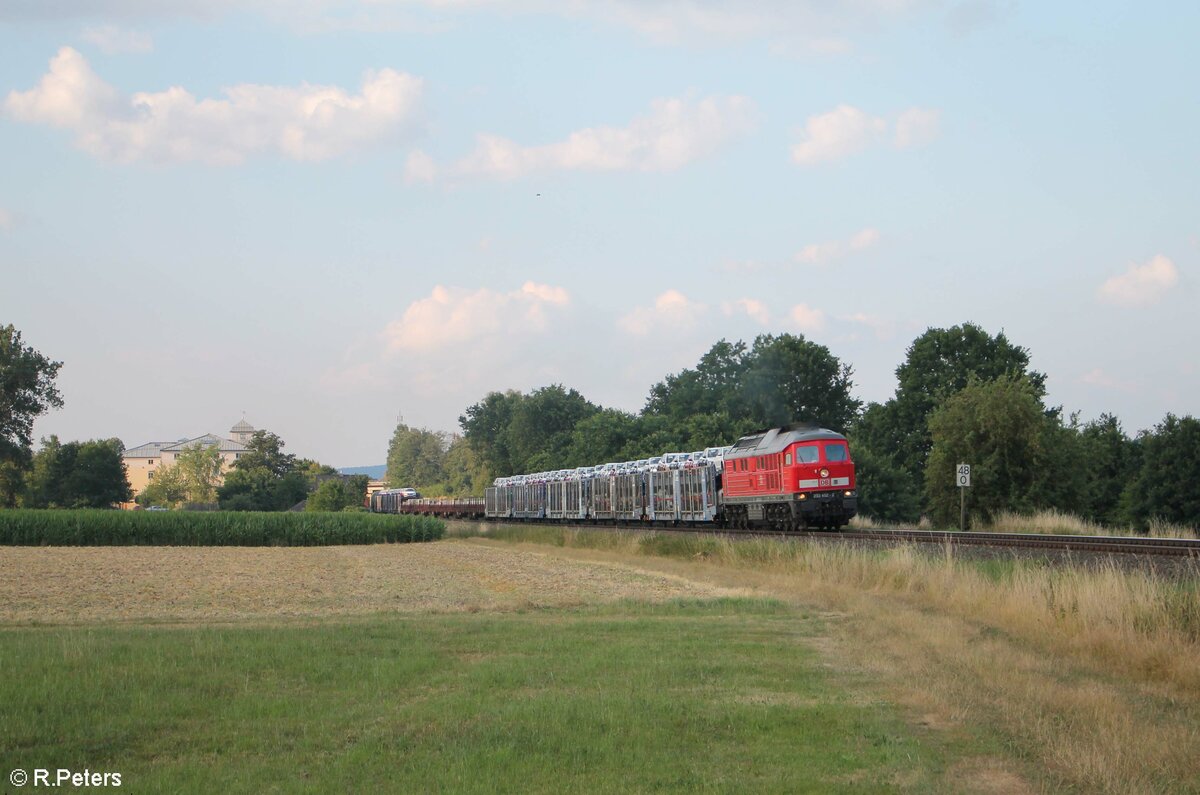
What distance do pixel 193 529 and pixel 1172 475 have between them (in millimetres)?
58694

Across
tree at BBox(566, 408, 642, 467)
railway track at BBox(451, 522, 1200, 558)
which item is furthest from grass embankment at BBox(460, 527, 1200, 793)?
tree at BBox(566, 408, 642, 467)

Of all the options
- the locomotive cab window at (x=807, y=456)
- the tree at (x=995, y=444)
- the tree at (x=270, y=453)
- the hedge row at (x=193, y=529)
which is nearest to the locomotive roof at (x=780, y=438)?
the locomotive cab window at (x=807, y=456)

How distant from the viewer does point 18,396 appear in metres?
107

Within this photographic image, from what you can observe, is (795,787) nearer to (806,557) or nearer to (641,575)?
(806,557)

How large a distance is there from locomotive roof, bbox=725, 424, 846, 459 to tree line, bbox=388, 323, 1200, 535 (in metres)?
14.3

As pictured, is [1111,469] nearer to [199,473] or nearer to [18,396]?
[18,396]

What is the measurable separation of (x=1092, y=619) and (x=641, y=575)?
53.9ft

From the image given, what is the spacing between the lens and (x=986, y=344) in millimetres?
82750

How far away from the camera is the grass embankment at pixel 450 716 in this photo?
9016 mm

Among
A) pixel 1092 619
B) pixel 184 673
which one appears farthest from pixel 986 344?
pixel 184 673

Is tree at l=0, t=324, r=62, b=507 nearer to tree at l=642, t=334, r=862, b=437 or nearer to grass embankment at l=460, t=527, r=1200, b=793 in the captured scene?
tree at l=642, t=334, r=862, b=437

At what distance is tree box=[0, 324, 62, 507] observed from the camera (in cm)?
10525

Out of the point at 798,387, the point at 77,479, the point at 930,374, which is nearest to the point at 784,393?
the point at 798,387

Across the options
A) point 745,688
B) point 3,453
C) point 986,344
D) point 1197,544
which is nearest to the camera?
point 745,688
